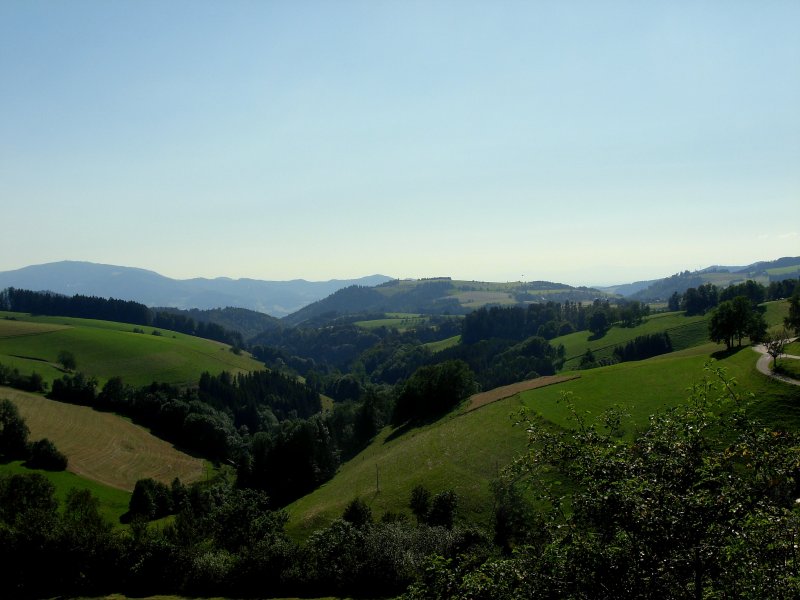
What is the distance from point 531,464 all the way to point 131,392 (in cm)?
14293

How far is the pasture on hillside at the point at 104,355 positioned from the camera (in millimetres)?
146750

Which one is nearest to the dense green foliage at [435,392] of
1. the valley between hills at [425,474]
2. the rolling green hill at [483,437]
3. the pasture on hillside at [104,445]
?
the valley between hills at [425,474]

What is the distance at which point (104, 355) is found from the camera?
16312cm

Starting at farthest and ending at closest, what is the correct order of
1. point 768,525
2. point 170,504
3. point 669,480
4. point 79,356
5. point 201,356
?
point 201,356 < point 79,356 < point 170,504 < point 669,480 < point 768,525

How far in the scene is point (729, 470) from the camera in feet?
35.1

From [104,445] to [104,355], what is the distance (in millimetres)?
73040

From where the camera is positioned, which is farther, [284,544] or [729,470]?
[284,544]

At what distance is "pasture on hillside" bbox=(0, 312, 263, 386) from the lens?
146750 mm

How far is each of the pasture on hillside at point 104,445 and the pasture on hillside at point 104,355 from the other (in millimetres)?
23184

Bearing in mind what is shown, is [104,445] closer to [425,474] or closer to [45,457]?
[45,457]

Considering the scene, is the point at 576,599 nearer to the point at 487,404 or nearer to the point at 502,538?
the point at 502,538

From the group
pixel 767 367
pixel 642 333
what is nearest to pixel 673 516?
pixel 767 367

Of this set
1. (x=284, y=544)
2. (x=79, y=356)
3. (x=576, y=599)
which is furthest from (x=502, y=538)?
(x=79, y=356)

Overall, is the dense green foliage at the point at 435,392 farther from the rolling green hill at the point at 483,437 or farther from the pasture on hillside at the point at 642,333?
the pasture on hillside at the point at 642,333
